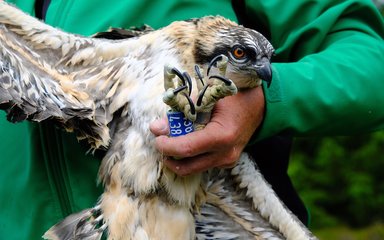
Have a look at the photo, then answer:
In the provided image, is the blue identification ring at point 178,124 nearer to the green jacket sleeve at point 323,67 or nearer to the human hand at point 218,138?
the human hand at point 218,138

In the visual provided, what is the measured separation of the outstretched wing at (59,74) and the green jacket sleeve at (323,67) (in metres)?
0.62

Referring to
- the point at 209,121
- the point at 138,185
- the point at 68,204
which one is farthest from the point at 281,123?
the point at 68,204

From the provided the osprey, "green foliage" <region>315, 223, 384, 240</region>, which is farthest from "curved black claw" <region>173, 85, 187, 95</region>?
"green foliage" <region>315, 223, 384, 240</region>

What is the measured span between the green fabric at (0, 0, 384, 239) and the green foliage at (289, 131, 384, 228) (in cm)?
744

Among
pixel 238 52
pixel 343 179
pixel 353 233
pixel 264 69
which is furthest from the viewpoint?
pixel 343 179

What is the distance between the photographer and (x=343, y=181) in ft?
37.0

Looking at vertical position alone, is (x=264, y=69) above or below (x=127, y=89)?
below

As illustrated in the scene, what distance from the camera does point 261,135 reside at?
11.4ft

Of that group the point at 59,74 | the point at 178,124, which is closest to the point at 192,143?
the point at 178,124

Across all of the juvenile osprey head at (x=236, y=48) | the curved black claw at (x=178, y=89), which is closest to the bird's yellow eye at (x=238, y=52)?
the juvenile osprey head at (x=236, y=48)

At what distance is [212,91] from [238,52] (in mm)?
358

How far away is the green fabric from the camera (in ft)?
11.4

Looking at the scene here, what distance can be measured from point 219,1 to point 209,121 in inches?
26.8

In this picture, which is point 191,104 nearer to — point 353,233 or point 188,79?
point 188,79
